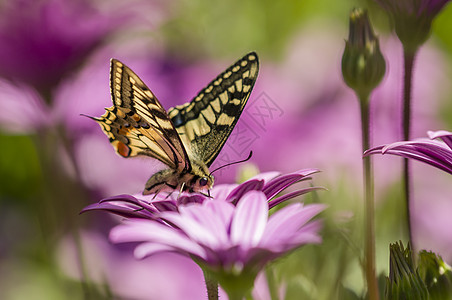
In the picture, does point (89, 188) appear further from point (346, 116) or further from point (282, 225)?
point (282, 225)

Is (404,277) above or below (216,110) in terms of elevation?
below

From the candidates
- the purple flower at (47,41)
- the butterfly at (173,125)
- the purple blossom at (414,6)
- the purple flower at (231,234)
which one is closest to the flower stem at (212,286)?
the purple flower at (231,234)

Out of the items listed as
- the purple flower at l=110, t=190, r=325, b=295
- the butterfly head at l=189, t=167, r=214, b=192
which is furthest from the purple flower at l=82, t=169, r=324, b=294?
the butterfly head at l=189, t=167, r=214, b=192

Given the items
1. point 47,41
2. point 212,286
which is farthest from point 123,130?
point 47,41

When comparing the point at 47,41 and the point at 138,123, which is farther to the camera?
the point at 47,41

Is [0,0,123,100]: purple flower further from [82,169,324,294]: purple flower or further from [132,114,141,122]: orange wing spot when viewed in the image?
[82,169,324,294]: purple flower

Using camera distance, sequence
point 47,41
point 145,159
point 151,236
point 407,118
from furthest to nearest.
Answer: point 47,41, point 145,159, point 407,118, point 151,236

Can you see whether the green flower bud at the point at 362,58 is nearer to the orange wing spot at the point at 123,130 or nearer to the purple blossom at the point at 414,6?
the purple blossom at the point at 414,6

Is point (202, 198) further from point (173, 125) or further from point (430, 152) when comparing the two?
point (430, 152)
